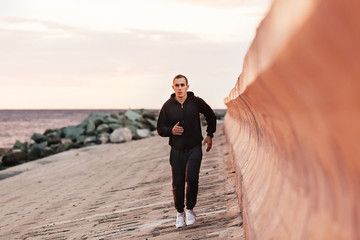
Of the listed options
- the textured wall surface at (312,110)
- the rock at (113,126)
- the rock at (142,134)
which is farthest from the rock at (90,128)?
the textured wall surface at (312,110)

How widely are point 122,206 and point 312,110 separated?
5.90 m

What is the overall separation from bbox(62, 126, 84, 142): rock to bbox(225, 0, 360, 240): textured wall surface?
107ft

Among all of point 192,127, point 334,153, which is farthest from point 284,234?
point 192,127

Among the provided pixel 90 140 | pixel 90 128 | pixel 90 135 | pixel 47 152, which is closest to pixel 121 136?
pixel 90 140

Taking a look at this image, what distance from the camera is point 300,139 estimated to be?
7.45 feet

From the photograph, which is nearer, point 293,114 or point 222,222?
point 293,114

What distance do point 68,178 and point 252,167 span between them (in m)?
9.25

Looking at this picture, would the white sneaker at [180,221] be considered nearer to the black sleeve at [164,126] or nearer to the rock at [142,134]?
the black sleeve at [164,126]

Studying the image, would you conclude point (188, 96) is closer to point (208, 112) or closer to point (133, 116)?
point (208, 112)

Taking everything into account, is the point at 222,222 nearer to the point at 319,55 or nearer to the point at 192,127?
the point at 192,127

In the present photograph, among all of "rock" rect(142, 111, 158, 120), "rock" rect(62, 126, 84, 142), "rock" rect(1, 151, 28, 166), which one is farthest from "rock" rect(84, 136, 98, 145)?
"rock" rect(142, 111, 158, 120)

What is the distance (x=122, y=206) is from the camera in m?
7.48

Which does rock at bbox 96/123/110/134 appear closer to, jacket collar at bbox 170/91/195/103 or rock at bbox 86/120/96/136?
rock at bbox 86/120/96/136

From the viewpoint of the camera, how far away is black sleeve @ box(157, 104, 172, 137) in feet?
19.6
